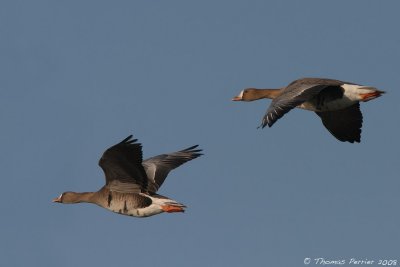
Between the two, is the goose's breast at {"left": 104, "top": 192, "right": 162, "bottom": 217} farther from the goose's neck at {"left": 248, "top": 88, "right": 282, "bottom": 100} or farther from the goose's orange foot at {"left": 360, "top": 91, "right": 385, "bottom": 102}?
the goose's neck at {"left": 248, "top": 88, "right": 282, "bottom": 100}

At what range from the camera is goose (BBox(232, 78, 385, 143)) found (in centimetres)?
2223

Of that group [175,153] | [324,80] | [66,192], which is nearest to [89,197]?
[66,192]

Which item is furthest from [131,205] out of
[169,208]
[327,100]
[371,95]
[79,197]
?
[371,95]

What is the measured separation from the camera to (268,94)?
26125mm

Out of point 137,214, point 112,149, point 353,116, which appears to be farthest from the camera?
point 353,116

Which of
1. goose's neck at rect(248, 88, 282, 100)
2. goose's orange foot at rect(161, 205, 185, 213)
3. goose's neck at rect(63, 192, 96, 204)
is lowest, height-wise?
goose's orange foot at rect(161, 205, 185, 213)

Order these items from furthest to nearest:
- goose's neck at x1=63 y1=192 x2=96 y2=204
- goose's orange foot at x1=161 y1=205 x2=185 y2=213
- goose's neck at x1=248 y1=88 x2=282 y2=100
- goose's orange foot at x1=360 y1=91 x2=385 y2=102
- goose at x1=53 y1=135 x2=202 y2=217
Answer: goose's neck at x1=248 y1=88 x2=282 y2=100
goose's orange foot at x1=360 y1=91 x2=385 y2=102
goose's neck at x1=63 y1=192 x2=96 y2=204
goose's orange foot at x1=161 y1=205 x2=185 y2=213
goose at x1=53 y1=135 x2=202 y2=217

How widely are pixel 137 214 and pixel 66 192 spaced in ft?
8.49

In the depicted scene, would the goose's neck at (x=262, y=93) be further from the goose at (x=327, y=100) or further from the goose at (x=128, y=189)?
the goose at (x=128, y=189)

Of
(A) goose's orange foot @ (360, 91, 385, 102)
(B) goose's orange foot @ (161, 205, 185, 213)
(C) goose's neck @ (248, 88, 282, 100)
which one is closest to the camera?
(B) goose's orange foot @ (161, 205, 185, 213)

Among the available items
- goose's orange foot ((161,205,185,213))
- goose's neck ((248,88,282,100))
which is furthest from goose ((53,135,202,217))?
goose's neck ((248,88,282,100))

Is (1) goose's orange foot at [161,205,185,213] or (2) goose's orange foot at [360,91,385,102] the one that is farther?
(2) goose's orange foot at [360,91,385,102]

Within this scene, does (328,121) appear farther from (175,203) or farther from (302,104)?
(175,203)

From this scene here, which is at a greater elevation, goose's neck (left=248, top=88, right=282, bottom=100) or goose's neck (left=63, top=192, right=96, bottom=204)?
goose's neck (left=248, top=88, right=282, bottom=100)
